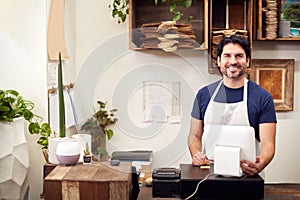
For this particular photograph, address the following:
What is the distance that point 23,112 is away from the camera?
247 cm

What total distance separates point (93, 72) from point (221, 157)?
914mm

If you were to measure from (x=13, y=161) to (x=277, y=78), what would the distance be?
7.12 feet

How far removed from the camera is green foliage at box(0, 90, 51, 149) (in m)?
2.36

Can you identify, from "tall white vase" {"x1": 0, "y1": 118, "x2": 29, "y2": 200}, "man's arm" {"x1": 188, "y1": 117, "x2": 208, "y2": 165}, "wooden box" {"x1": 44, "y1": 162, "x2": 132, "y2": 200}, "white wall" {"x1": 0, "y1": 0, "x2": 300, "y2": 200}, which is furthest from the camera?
"white wall" {"x1": 0, "y1": 0, "x2": 300, "y2": 200}

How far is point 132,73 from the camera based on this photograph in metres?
3.49

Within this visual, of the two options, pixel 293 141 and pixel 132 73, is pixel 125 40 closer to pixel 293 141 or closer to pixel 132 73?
pixel 132 73

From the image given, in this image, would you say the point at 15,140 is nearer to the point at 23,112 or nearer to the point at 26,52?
the point at 23,112

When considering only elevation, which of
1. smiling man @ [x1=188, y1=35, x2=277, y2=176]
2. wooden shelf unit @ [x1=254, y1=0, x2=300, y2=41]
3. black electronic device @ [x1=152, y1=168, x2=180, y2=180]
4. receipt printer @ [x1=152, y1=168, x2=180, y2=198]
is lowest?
receipt printer @ [x1=152, y1=168, x2=180, y2=198]

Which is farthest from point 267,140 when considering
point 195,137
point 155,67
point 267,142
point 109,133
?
point 109,133

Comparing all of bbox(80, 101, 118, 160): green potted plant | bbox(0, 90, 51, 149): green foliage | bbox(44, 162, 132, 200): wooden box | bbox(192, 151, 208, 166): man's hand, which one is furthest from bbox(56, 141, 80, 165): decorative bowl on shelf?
bbox(80, 101, 118, 160): green potted plant

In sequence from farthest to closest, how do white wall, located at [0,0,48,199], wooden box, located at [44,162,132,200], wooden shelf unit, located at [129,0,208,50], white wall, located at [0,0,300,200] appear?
wooden shelf unit, located at [129,0,208,50], white wall, located at [0,0,300,200], white wall, located at [0,0,48,199], wooden box, located at [44,162,132,200]

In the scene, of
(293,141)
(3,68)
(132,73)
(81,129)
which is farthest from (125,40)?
(293,141)

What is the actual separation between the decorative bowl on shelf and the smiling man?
1.95 ft

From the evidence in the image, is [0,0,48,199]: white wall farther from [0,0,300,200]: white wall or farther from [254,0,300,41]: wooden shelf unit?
[254,0,300,41]: wooden shelf unit
